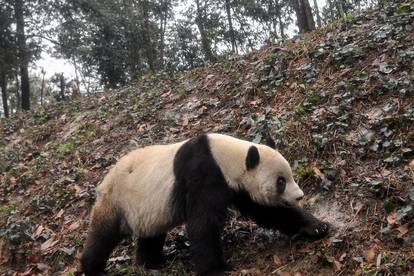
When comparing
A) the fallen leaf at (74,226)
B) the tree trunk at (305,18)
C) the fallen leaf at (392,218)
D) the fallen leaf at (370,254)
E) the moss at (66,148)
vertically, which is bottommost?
the fallen leaf at (370,254)

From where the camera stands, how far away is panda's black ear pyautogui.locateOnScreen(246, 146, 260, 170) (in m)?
5.58

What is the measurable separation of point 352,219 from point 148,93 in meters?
9.20

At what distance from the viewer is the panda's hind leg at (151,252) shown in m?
6.64

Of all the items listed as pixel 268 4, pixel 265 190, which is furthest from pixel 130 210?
pixel 268 4

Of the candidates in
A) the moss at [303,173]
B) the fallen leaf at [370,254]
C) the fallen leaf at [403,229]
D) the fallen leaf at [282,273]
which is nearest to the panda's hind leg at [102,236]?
the fallen leaf at [282,273]

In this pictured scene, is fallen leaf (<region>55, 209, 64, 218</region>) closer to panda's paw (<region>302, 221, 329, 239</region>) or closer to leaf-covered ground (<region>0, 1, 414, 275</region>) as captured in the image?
leaf-covered ground (<region>0, 1, 414, 275</region>)

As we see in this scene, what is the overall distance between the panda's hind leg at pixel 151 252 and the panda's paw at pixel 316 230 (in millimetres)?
1966

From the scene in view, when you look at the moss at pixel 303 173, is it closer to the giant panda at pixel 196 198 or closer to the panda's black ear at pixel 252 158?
the giant panda at pixel 196 198

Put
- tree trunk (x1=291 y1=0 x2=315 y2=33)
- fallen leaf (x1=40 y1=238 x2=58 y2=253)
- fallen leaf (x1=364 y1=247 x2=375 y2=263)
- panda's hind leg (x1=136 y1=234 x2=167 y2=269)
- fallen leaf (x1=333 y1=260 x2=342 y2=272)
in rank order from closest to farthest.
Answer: fallen leaf (x1=364 y1=247 x2=375 y2=263) → fallen leaf (x1=333 y1=260 x2=342 y2=272) → panda's hind leg (x1=136 y1=234 x2=167 y2=269) → fallen leaf (x1=40 y1=238 x2=58 y2=253) → tree trunk (x1=291 y1=0 x2=315 y2=33)

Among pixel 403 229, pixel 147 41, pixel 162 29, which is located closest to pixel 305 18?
pixel 403 229

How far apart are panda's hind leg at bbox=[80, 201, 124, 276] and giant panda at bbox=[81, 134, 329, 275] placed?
1 centimetres

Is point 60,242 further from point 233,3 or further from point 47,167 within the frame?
point 233,3

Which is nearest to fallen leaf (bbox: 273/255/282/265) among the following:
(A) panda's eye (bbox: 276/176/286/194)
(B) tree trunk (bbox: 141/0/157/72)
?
(A) panda's eye (bbox: 276/176/286/194)

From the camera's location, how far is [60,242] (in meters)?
8.52
